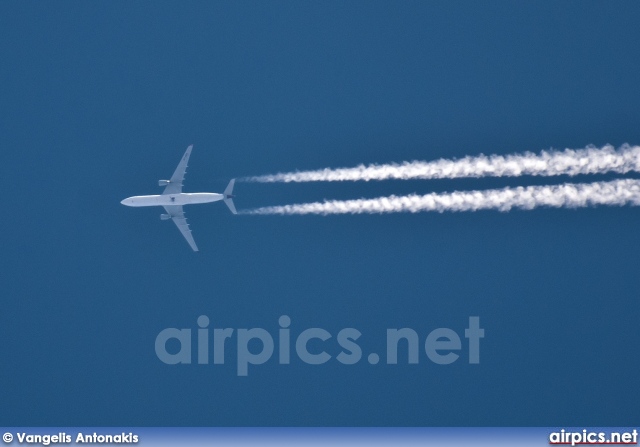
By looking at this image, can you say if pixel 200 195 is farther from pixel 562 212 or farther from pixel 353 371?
pixel 562 212

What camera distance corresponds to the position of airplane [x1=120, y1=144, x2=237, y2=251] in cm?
5081

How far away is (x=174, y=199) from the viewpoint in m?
51.3

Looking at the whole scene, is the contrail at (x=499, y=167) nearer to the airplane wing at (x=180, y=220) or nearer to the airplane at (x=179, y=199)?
the airplane at (x=179, y=199)

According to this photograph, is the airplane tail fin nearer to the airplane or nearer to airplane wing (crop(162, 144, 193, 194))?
the airplane

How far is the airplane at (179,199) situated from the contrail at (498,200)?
2897 mm

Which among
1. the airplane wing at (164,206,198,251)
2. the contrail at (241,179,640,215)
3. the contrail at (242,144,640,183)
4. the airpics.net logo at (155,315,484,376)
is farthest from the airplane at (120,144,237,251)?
the airpics.net logo at (155,315,484,376)

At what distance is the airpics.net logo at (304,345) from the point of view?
169ft

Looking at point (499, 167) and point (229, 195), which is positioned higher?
point (229, 195)

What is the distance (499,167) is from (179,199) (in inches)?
556

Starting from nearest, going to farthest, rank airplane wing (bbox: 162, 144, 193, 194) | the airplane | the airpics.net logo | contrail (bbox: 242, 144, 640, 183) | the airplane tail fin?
contrail (bbox: 242, 144, 640, 183) < the airplane < the airplane tail fin < the airpics.net logo < airplane wing (bbox: 162, 144, 193, 194)

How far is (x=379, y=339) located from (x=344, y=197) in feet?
21.6

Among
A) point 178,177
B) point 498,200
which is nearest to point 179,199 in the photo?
point 178,177

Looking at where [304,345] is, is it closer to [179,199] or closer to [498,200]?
[179,199]

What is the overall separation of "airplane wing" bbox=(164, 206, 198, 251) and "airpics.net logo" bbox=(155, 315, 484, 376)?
4115 mm
